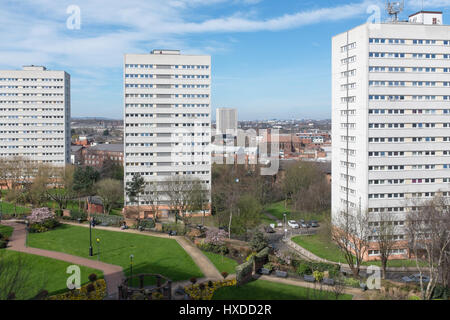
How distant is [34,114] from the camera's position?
3078 inches

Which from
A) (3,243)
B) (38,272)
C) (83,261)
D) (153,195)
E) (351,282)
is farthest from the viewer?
(153,195)

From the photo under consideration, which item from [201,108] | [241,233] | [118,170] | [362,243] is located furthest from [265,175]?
[362,243]

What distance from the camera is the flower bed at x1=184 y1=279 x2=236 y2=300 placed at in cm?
2505

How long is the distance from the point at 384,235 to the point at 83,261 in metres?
24.8

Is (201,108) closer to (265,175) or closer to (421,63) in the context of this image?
(265,175)

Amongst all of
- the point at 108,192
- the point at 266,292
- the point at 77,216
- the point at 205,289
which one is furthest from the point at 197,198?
the point at 266,292

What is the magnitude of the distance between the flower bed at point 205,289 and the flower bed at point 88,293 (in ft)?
17.5

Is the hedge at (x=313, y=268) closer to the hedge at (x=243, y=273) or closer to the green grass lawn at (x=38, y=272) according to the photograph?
the hedge at (x=243, y=273)

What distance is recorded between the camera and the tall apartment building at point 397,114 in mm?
39438

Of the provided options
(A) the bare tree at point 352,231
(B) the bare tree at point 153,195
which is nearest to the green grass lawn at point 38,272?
(A) the bare tree at point 352,231

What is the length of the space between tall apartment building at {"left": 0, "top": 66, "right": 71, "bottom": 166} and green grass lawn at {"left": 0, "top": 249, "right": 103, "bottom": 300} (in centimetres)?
4900

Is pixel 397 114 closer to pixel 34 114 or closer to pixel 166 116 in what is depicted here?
pixel 166 116

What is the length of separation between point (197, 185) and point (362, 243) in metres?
25.1
